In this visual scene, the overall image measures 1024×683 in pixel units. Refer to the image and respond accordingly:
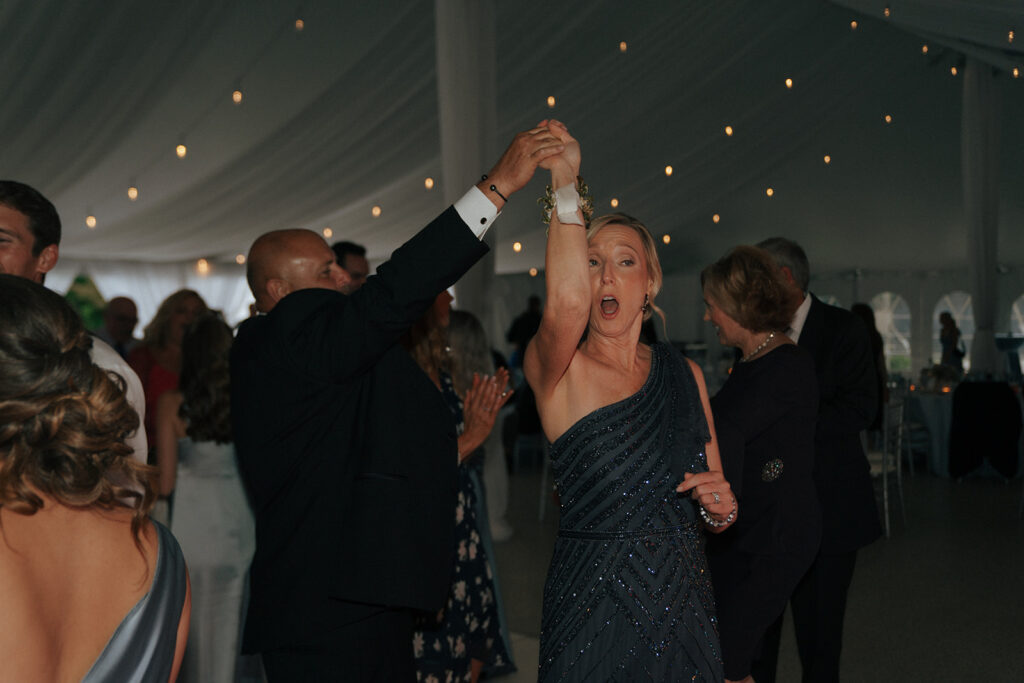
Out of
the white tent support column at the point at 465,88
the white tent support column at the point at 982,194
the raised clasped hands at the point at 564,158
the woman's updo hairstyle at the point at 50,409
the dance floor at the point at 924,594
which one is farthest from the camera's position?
the white tent support column at the point at 982,194

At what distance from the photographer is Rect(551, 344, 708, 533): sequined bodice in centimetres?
171

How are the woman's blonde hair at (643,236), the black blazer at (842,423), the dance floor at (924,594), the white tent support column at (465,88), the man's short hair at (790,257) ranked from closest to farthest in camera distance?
the woman's blonde hair at (643,236), the black blazer at (842,423), the man's short hair at (790,257), the dance floor at (924,594), the white tent support column at (465,88)

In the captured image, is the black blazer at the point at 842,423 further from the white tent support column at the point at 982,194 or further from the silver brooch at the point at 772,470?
the white tent support column at the point at 982,194

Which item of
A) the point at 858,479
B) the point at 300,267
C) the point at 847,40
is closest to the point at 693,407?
the point at 300,267

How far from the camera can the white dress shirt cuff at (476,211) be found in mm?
1598

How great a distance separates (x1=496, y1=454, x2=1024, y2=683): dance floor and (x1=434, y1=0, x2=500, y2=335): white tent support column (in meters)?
2.11

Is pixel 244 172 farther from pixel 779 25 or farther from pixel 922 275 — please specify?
pixel 922 275

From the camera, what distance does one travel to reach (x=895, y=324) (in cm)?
1602

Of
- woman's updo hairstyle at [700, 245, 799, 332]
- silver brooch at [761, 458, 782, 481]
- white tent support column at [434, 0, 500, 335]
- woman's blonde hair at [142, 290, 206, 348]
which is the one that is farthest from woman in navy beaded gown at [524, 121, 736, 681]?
white tent support column at [434, 0, 500, 335]

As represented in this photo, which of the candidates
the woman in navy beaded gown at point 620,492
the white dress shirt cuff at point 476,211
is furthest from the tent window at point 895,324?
the white dress shirt cuff at point 476,211

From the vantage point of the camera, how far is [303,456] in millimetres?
1799

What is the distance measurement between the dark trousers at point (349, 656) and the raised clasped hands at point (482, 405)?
0.66 metres

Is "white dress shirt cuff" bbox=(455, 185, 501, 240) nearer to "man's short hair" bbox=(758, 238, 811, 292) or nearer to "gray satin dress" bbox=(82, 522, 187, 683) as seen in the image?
"gray satin dress" bbox=(82, 522, 187, 683)

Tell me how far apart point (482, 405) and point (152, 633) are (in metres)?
1.38
